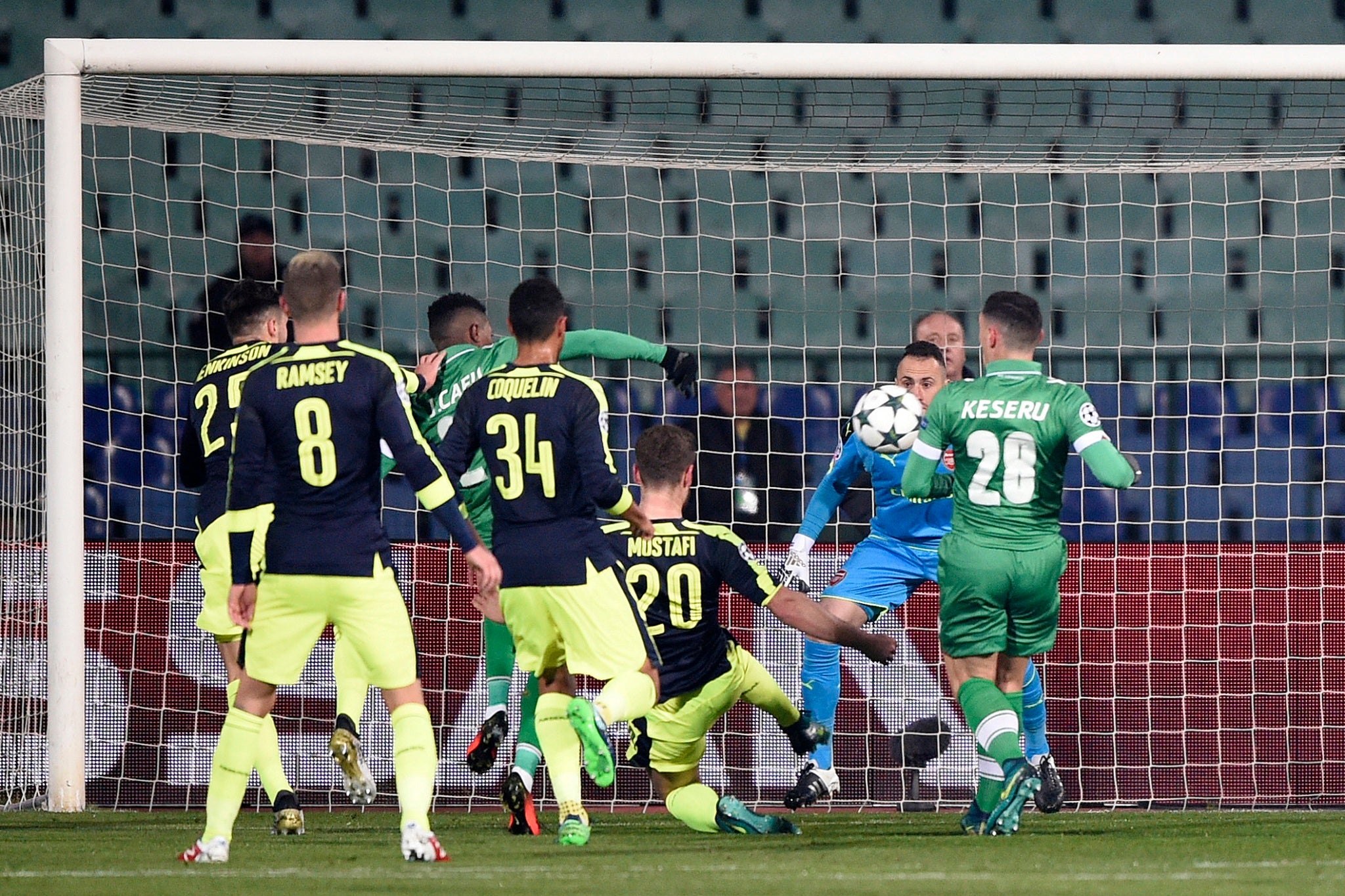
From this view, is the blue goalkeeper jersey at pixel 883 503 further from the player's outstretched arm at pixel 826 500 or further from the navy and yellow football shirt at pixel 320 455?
the navy and yellow football shirt at pixel 320 455

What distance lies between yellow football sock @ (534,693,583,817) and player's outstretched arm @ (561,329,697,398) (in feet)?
3.86

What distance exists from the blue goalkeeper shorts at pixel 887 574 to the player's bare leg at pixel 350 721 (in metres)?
2.08

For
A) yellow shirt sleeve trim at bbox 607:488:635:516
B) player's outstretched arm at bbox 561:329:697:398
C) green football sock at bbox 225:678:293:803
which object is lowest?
green football sock at bbox 225:678:293:803

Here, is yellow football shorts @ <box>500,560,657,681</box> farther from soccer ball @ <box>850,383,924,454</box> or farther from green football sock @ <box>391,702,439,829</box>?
soccer ball @ <box>850,383,924,454</box>

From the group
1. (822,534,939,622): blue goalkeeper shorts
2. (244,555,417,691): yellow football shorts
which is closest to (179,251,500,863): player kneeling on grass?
(244,555,417,691): yellow football shorts

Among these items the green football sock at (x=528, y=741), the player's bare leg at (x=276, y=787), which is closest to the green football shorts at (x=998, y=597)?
the green football sock at (x=528, y=741)

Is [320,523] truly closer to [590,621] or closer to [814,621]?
[590,621]

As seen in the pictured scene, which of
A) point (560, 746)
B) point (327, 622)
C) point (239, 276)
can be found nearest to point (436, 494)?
point (327, 622)

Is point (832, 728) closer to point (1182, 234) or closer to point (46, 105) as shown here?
point (46, 105)

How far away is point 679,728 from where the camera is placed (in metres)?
5.86

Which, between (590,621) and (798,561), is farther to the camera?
(798,561)

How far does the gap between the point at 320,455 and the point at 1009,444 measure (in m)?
2.25

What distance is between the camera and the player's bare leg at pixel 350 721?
575cm

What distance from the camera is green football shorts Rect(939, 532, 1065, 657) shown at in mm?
5789
